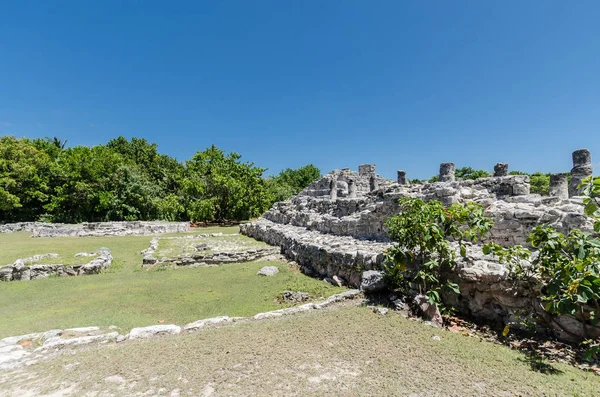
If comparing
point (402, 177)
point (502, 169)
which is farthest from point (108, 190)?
point (502, 169)

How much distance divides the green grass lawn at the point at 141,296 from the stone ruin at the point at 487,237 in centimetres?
112

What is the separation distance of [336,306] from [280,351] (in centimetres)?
226

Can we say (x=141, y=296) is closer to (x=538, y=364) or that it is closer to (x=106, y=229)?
(x=538, y=364)

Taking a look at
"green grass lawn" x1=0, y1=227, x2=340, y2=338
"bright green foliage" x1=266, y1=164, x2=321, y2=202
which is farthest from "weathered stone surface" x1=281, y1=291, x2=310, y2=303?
"bright green foliage" x1=266, y1=164, x2=321, y2=202

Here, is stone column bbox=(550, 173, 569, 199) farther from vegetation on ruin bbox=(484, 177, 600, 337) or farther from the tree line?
the tree line

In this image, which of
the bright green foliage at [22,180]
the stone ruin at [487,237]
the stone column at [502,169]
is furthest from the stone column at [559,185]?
the bright green foliage at [22,180]

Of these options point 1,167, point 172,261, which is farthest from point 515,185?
point 1,167

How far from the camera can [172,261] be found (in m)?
11.8

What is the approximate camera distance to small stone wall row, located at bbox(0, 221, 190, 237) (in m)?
21.8

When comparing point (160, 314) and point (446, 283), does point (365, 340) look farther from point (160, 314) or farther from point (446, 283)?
point (160, 314)

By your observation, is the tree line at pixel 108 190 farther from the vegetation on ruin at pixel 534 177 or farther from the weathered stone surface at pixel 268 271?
the vegetation on ruin at pixel 534 177

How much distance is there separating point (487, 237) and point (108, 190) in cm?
3484

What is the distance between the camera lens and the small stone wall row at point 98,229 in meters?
21.8

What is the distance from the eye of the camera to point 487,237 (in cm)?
694
